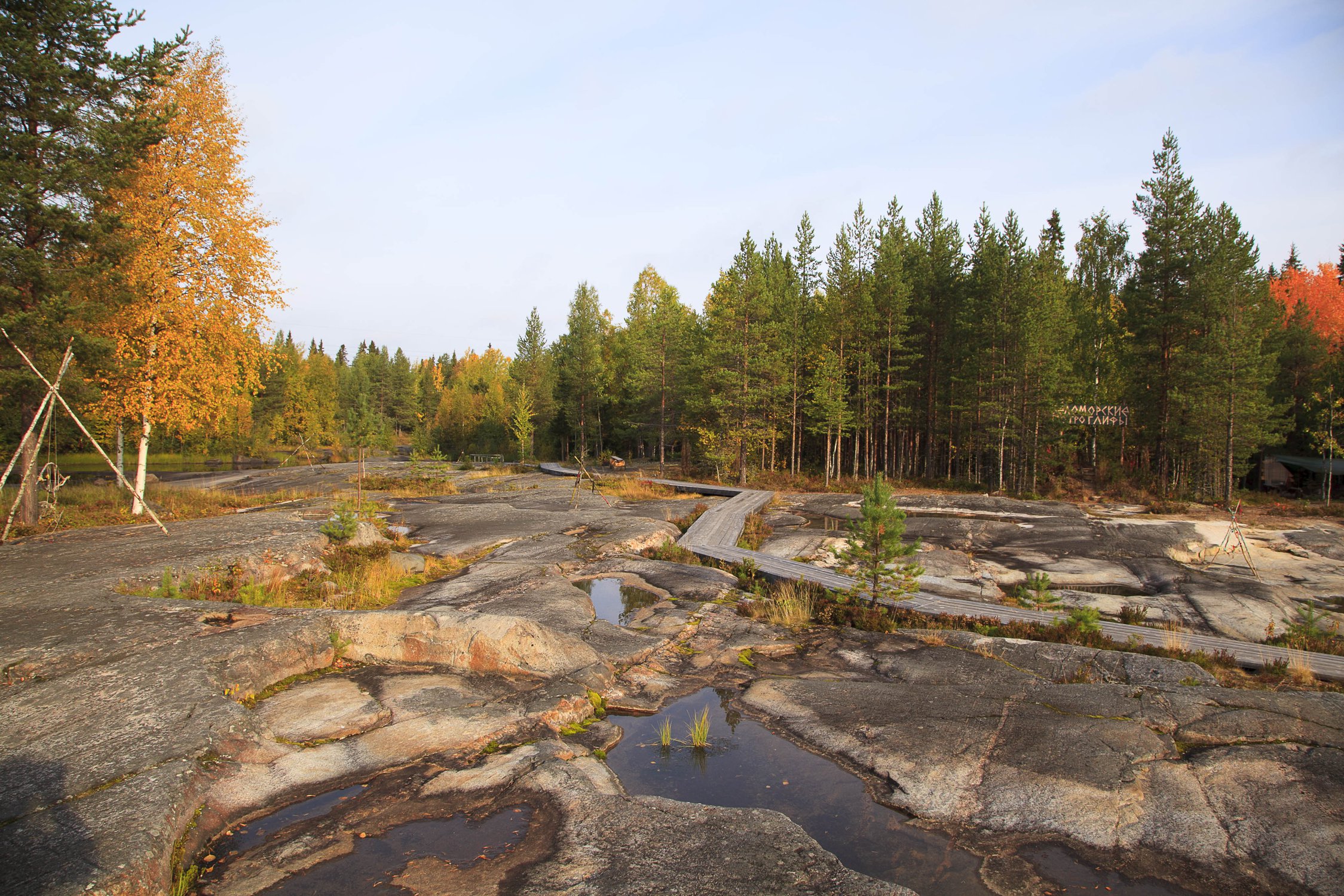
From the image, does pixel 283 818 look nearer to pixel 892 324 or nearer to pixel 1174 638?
pixel 1174 638

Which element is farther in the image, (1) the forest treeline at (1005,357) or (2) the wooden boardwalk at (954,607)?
(1) the forest treeline at (1005,357)

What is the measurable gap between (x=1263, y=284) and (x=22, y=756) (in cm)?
4618

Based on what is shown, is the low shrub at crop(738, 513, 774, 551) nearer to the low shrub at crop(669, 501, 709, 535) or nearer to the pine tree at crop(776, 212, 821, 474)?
the low shrub at crop(669, 501, 709, 535)

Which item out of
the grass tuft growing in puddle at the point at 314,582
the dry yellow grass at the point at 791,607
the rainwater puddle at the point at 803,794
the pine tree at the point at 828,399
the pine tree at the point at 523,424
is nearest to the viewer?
the rainwater puddle at the point at 803,794

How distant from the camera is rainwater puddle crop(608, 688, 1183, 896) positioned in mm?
4945

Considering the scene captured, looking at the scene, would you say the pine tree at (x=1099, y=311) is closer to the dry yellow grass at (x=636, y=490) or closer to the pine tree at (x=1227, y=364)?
the pine tree at (x=1227, y=364)

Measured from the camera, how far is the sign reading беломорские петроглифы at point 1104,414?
34.2 metres

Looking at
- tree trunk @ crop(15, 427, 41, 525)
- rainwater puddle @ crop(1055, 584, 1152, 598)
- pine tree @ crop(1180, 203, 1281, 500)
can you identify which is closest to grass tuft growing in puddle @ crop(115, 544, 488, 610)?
tree trunk @ crop(15, 427, 41, 525)

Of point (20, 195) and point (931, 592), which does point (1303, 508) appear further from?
point (20, 195)

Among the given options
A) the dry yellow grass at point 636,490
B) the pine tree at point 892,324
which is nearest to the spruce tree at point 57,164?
→ the dry yellow grass at point 636,490

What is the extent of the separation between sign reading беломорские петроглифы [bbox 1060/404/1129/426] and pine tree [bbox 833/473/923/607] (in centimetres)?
2787

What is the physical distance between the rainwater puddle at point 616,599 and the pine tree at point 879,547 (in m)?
4.13

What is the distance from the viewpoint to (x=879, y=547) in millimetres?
11453

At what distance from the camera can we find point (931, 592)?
1362 centimetres
